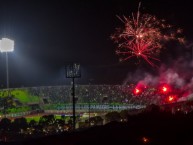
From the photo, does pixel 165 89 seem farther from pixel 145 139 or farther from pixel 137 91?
pixel 145 139

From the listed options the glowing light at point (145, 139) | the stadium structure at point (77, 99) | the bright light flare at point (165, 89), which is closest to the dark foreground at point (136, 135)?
the glowing light at point (145, 139)

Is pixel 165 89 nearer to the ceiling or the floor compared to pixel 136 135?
nearer to the ceiling

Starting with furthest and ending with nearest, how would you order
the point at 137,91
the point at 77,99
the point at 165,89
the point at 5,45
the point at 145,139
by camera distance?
1. the point at 77,99
2. the point at 137,91
3. the point at 165,89
4. the point at 5,45
5. the point at 145,139

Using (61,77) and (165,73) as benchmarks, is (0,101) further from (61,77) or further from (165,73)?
(165,73)

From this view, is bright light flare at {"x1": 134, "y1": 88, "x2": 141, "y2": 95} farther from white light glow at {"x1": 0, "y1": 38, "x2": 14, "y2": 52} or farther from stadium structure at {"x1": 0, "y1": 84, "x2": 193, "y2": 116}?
white light glow at {"x1": 0, "y1": 38, "x2": 14, "y2": 52}

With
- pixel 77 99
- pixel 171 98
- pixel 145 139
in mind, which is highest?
pixel 171 98

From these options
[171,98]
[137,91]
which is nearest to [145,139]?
[171,98]

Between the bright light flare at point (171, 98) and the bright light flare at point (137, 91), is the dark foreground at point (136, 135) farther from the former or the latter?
the bright light flare at point (137, 91)

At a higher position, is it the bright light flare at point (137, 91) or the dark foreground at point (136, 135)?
the bright light flare at point (137, 91)

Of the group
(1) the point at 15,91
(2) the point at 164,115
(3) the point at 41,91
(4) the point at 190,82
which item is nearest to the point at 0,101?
(1) the point at 15,91

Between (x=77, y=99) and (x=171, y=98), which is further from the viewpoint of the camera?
(x=77, y=99)
